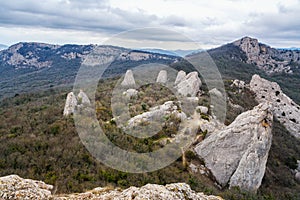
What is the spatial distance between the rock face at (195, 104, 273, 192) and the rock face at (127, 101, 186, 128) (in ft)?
18.2

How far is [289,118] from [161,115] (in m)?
28.3

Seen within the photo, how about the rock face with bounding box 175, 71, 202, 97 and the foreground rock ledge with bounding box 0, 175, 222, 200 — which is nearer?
the foreground rock ledge with bounding box 0, 175, 222, 200

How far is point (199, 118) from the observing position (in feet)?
86.0

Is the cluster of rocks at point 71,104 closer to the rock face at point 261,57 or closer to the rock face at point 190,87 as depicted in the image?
the rock face at point 190,87

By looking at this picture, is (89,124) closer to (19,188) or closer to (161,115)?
(161,115)

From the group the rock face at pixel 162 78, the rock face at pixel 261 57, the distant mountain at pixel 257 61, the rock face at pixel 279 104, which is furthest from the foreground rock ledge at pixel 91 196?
the rock face at pixel 261 57

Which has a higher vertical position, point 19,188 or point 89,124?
point 19,188

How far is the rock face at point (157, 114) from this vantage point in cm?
2516

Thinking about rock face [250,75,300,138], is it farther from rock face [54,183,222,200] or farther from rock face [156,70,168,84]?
rock face [54,183,222,200]

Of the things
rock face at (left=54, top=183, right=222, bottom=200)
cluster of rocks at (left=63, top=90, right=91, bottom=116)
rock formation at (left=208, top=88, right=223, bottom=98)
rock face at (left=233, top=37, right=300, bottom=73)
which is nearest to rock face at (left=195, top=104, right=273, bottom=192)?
rock face at (left=54, top=183, right=222, bottom=200)

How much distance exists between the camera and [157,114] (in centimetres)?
2659

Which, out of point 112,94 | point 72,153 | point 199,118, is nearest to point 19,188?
point 72,153

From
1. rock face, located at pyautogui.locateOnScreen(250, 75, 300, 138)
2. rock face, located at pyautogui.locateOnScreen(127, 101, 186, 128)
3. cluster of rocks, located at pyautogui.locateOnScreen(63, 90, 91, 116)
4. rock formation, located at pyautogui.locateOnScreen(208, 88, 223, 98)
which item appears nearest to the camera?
rock face, located at pyautogui.locateOnScreen(127, 101, 186, 128)

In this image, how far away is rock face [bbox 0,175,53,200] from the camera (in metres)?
6.43
